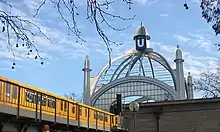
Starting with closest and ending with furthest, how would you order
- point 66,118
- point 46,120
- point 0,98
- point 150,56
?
point 0,98 → point 46,120 → point 66,118 → point 150,56

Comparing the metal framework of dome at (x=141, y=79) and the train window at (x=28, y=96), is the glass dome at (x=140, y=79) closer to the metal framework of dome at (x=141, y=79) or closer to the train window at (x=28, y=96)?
the metal framework of dome at (x=141, y=79)

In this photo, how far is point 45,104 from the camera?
21625 mm

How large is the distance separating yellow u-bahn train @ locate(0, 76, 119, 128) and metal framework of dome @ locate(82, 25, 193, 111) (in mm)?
44310

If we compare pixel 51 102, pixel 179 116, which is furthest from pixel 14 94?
pixel 179 116

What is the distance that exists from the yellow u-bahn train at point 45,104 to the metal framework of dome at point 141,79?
44310mm

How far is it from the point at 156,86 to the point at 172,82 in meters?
3.64

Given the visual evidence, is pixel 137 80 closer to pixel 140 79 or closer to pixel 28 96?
pixel 140 79

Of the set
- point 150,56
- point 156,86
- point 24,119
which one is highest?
point 150,56

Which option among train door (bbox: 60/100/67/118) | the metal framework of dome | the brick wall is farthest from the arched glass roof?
train door (bbox: 60/100/67/118)

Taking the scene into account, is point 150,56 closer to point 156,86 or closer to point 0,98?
point 156,86

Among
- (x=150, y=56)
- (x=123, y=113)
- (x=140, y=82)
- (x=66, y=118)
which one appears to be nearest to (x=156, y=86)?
(x=140, y=82)

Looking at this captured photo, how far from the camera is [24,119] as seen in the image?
18953 millimetres

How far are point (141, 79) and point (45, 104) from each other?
55.7m

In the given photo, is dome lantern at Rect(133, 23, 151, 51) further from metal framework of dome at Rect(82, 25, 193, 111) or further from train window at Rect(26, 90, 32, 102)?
train window at Rect(26, 90, 32, 102)
